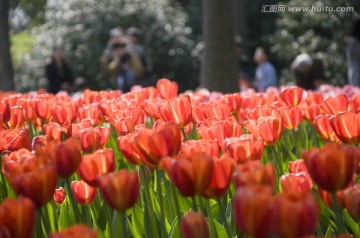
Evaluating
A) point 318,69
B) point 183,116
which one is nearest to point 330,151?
point 183,116

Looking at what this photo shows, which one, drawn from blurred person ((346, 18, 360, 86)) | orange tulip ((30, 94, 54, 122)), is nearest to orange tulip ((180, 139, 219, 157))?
orange tulip ((30, 94, 54, 122))

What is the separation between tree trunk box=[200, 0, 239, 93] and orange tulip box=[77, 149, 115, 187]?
6.76 m

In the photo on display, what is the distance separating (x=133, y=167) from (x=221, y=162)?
101 cm

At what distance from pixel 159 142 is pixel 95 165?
153mm

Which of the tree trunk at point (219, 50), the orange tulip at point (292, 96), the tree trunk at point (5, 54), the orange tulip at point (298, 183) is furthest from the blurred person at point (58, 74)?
the orange tulip at point (298, 183)

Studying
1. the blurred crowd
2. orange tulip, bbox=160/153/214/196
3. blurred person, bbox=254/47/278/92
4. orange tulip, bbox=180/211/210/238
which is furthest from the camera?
blurred person, bbox=254/47/278/92

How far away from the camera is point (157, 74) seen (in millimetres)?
19656

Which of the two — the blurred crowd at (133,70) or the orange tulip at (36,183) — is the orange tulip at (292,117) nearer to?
the orange tulip at (36,183)

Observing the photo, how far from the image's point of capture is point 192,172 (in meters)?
1.42

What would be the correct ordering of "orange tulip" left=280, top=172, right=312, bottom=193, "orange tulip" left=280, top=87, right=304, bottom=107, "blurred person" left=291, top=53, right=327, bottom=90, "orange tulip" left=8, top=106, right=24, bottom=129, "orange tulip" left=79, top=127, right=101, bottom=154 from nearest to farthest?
"orange tulip" left=280, top=172, right=312, bottom=193 < "orange tulip" left=79, top=127, right=101, bottom=154 < "orange tulip" left=8, top=106, right=24, bottom=129 < "orange tulip" left=280, top=87, right=304, bottom=107 < "blurred person" left=291, top=53, right=327, bottom=90

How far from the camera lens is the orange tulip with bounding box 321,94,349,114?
2.58 m

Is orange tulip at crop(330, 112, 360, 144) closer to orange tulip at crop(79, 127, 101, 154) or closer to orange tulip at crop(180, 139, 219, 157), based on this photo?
orange tulip at crop(180, 139, 219, 157)

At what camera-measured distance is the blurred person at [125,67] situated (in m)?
10.9

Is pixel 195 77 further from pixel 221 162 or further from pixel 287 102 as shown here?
pixel 221 162
